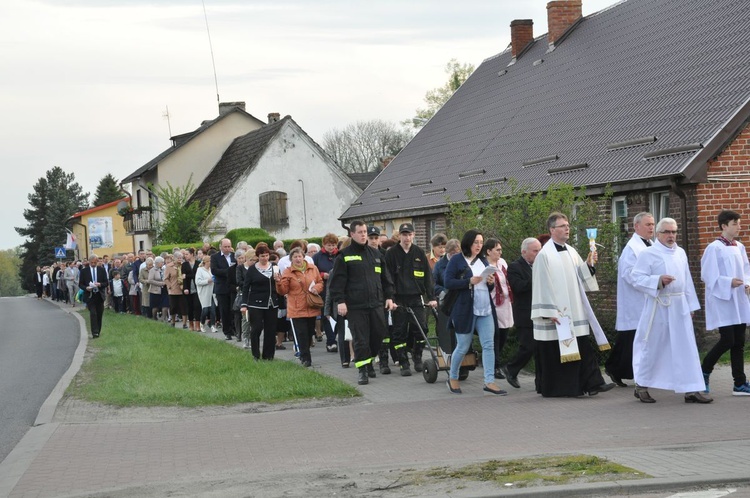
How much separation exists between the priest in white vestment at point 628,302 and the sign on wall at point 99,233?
169 feet

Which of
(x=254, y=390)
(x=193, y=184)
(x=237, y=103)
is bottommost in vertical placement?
(x=254, y=390)

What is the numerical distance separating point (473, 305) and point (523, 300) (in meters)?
0.73

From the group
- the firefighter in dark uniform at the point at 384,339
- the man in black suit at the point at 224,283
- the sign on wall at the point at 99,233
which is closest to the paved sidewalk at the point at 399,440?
the firefighter in dark uniform at the point at 384,339

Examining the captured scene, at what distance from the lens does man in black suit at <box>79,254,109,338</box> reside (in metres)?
23.1

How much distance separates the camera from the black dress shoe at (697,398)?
1106cm

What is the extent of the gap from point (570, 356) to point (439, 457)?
11.2ft

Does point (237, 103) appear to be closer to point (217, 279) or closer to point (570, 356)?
point (217, 279)

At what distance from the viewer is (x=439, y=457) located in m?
8.72

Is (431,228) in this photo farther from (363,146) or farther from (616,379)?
(363,146)

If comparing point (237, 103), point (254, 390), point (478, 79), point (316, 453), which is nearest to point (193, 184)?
point (237, 103)

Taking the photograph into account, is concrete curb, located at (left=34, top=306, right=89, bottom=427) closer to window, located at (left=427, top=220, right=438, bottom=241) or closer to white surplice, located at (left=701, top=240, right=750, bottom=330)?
white surplice, located at (left=701, top=240, right=750, bottom=330)

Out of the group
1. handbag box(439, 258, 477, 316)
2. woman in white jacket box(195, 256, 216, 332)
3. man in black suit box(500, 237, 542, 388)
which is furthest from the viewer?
woman in white jacket box(195, 256, 216, 332)

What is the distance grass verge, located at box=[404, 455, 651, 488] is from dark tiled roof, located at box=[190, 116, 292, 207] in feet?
143

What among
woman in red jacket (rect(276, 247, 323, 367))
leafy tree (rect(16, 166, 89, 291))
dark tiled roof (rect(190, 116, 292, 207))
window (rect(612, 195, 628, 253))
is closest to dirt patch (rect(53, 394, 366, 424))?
woman in red jacket (rect(276, 247, 323, 367))
